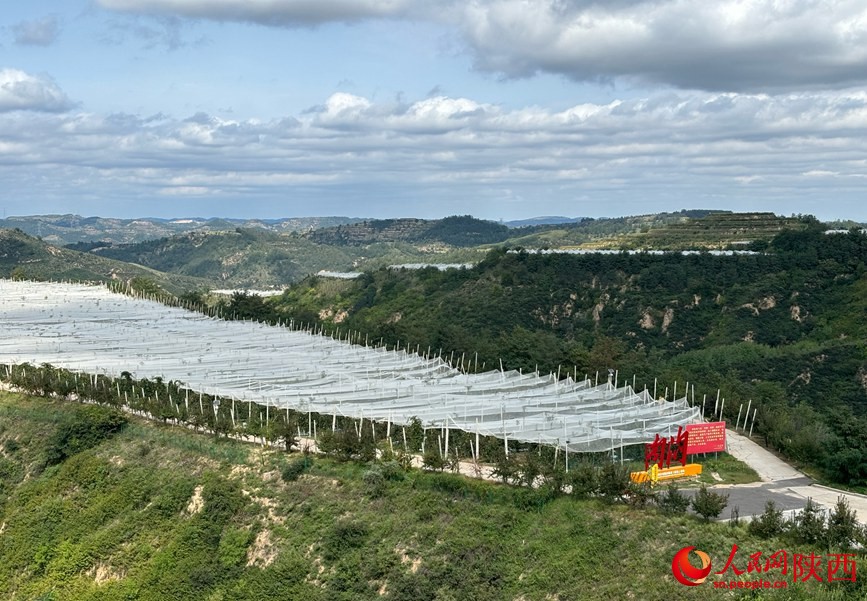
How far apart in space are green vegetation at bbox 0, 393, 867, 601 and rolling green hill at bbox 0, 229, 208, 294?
114230 millimetres

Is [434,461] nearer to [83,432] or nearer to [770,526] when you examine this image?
[770,526]

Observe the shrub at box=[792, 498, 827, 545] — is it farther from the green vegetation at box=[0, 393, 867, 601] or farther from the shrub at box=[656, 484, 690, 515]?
the shrub at box=[656, 484, 690, 515]

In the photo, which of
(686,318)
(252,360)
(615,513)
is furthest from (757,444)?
(686,318)

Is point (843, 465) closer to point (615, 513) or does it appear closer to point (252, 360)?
point (615, 513)

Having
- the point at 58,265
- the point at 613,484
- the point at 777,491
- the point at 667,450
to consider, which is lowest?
the point at 58,265

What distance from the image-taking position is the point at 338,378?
55.3 meters

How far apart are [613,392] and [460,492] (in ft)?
56.5

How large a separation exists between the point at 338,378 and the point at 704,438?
23220mm

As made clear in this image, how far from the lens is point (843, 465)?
37469mm

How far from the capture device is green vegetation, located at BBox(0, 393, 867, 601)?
30.4 metres

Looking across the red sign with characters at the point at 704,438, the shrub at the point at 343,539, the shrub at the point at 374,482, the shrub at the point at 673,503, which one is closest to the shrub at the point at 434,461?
the shrub at the point at 374,482

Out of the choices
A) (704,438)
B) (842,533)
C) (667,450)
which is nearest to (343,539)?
(667,450)

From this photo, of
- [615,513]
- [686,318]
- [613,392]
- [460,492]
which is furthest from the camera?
[686,318]

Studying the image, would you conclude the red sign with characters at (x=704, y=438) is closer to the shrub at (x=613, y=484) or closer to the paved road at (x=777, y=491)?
the paved road at (x=777, y=491)
